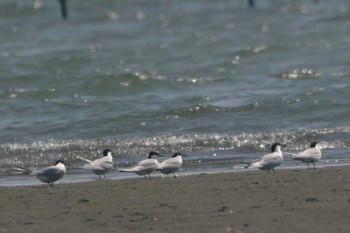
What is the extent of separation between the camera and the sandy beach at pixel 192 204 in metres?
10.5

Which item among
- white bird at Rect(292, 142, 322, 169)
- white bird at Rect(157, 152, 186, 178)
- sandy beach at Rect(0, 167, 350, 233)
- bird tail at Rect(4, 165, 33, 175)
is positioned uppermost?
bird tail at Rect(4, 165, 33, 175)

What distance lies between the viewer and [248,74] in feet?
94.5

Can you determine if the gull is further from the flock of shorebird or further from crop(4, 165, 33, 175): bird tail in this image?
crop(4, 165, 33, 175): bird tail

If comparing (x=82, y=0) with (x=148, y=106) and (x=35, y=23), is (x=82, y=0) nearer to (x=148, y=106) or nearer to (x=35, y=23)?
(x=35, y=23)

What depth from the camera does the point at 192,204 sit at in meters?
11.9

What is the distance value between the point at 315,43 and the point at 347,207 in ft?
74.7

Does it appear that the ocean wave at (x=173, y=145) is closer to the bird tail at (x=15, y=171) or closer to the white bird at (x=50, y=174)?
the bird tail at (x=15, y=171)

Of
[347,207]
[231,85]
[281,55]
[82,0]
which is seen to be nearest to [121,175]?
[347,207]

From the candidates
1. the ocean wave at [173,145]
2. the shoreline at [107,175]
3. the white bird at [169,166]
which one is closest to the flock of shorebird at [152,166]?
the white bird at [169,166]

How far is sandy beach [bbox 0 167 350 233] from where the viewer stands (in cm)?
1050

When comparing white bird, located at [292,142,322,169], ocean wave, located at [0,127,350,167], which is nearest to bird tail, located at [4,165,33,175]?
ocean wave, located at [0,127,350,167]

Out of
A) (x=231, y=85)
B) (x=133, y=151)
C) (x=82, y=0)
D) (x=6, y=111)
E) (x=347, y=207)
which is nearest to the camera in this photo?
(x=347, y=207)

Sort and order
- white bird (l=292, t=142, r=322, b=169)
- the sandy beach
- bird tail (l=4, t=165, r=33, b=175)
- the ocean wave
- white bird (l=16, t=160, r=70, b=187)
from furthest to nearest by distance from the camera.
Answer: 1. the ocean wave
2. bird tail (l=4, t=165, r=33, b=175)
3. white bird (l=292, t=142, r=322, b=169)
4. white bird (l=16, t=160, r=70, b=187)
5. the sandy beach

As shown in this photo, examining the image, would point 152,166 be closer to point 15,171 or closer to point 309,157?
point 309,157
